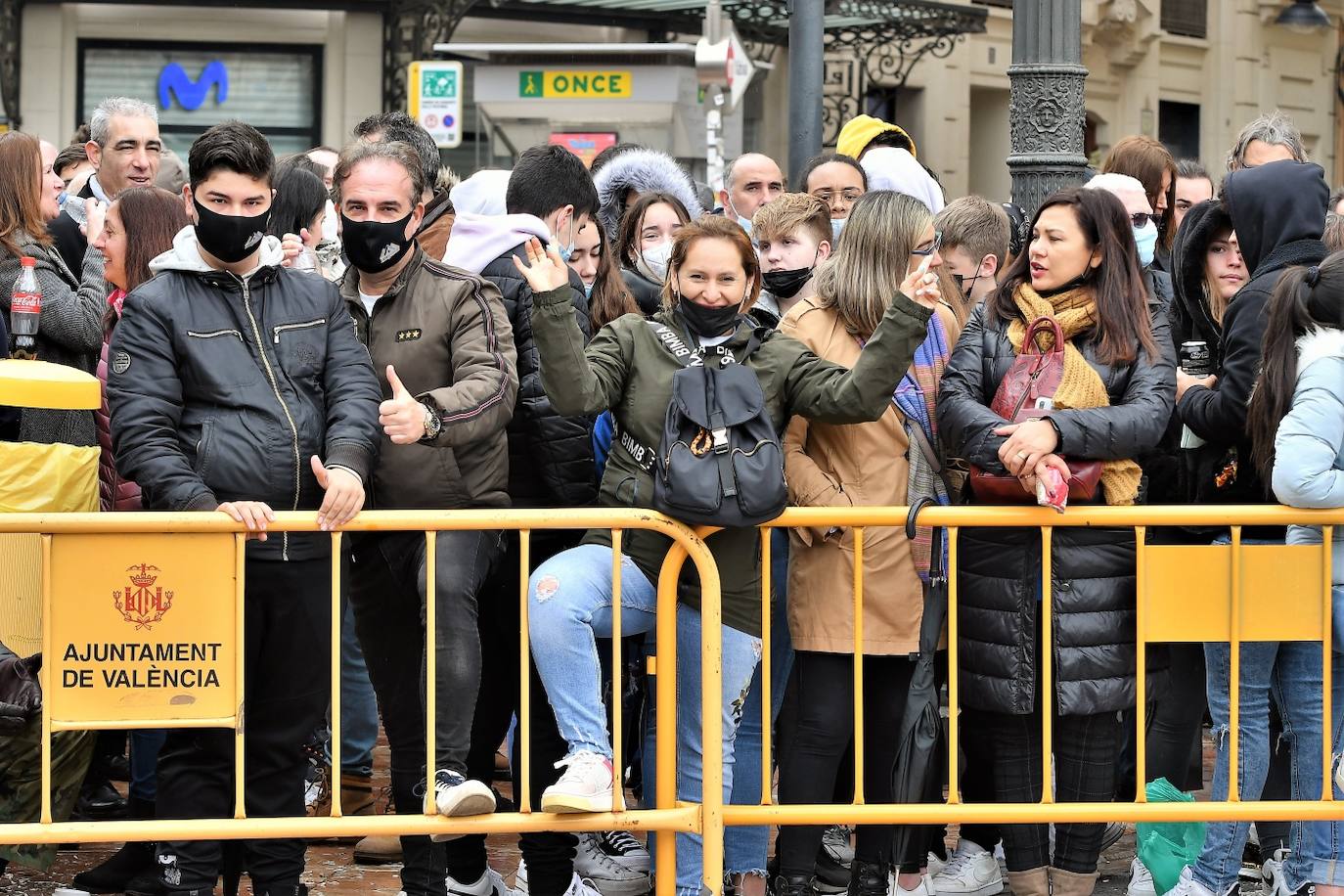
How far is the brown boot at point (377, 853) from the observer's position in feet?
19.8

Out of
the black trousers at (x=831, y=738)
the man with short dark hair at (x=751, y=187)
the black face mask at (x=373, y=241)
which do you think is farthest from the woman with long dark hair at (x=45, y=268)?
the man with short dark hair at (x=751, y=187)

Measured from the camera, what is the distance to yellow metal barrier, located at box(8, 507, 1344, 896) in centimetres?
472

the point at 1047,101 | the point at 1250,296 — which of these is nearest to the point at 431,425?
the point at 1250,296

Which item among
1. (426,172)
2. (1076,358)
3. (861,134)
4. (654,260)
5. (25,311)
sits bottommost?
(1076,358)

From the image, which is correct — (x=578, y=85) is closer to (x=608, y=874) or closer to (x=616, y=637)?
(x=608, y=874)

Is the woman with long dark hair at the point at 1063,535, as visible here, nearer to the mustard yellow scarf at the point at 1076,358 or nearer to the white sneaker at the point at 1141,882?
the mustard yellow scarf at the point at 1076,358

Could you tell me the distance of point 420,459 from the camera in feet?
16.9

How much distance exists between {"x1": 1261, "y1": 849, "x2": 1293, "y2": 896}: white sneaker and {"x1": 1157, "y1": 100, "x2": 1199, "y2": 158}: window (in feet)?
72.4

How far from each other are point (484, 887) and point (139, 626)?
1468mm

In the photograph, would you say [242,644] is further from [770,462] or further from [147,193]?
[147,193]

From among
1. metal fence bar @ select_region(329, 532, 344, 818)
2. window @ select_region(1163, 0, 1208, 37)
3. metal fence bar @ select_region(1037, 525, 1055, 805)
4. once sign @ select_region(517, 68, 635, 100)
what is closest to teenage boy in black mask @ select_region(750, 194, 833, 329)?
metal fence bar @ select_region(1037, 525, 1055, 805)

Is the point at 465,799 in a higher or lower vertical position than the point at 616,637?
lower

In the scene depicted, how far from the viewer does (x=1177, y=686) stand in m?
5.94

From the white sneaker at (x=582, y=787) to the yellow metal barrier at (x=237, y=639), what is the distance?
53mm
